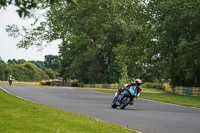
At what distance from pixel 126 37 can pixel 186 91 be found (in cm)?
2405

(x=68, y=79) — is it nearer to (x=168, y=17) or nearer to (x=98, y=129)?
(x=168, y=17)

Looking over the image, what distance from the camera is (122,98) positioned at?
2167 centimetres

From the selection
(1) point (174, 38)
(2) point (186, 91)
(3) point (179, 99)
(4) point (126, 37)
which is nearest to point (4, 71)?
(4) point (126, 37)

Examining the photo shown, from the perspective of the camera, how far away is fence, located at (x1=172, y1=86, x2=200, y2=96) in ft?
144

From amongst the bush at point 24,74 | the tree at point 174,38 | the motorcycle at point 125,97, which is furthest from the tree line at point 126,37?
the bush at point 24,74

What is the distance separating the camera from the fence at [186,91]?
144ft

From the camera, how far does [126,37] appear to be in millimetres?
68438

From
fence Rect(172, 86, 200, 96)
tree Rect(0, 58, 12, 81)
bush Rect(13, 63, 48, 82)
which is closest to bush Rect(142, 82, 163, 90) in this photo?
fence Rect(172, 86, 200, 96)

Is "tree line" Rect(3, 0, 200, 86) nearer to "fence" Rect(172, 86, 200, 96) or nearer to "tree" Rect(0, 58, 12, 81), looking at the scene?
"fence" Rect(172, 86, 200, 96)

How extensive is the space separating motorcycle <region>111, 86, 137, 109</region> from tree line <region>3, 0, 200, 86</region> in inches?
673

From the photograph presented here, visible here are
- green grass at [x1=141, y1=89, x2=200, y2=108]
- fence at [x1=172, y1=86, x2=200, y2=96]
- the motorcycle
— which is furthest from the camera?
fence at [x1=172, y1=86, x2=200, y2=96]

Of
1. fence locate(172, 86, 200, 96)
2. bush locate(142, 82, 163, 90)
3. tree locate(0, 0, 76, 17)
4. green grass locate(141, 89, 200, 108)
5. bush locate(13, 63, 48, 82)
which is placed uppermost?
bush locate(13, 63, 48, 82)

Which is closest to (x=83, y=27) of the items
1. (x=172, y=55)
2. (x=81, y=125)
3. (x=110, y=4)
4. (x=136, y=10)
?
(x=110, y=4)

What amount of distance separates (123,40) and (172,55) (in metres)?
23.7
